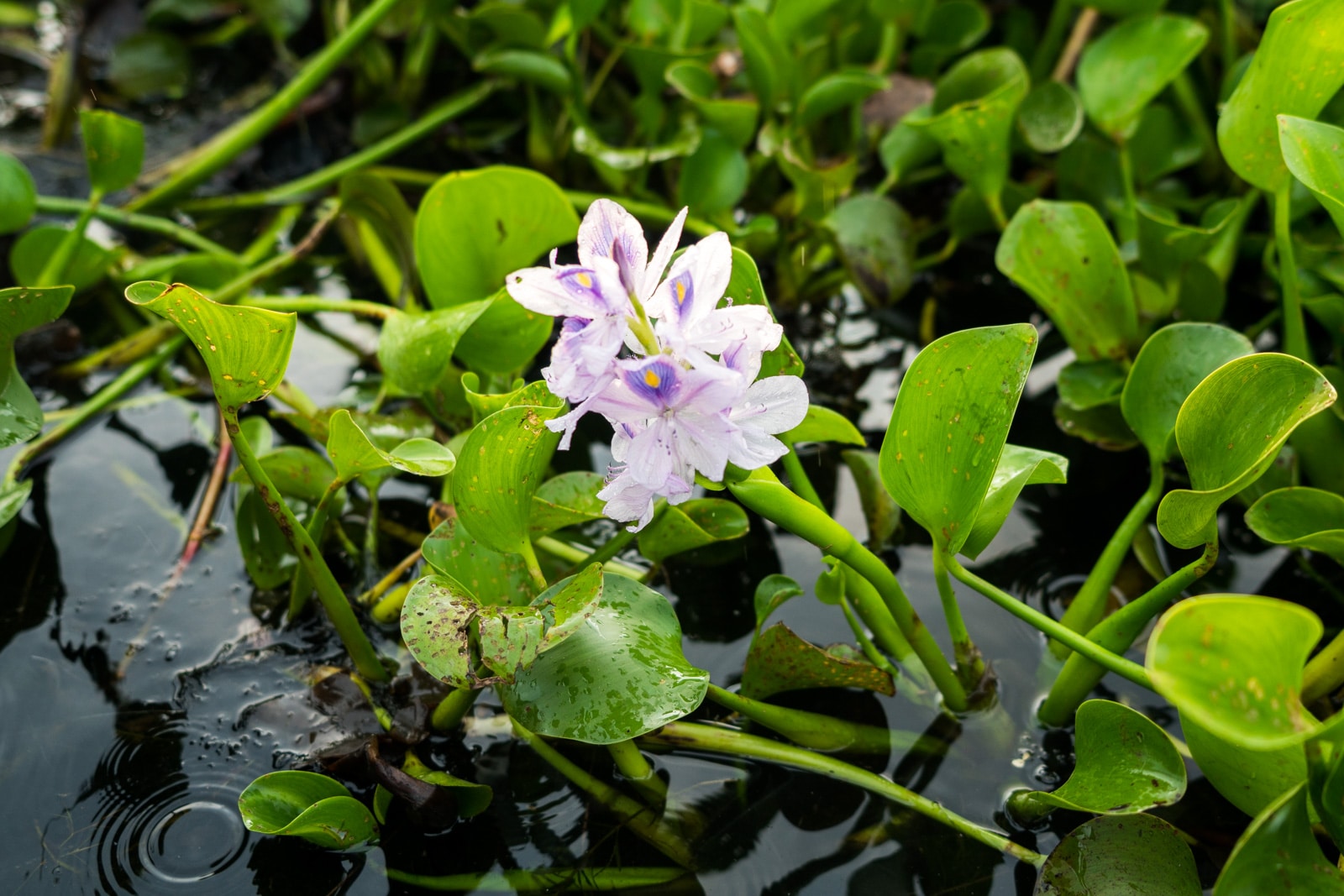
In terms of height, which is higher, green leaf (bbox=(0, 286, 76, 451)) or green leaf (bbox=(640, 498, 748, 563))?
green leaf (bbox=(0, 286, 76, 451))

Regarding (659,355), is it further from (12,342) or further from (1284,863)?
(12,342)

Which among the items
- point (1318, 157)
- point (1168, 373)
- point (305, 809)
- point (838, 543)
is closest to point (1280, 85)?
point (1318, 157)

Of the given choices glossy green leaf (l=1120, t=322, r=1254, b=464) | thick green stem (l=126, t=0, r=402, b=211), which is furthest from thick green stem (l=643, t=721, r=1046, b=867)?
thick green stem (l=126, t=0, r=402, b=211)

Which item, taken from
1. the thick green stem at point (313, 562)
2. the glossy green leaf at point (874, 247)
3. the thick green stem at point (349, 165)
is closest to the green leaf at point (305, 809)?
the thick green stem at point (313, 562)

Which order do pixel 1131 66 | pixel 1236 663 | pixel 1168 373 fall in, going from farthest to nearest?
pixel 1131 66, pixel 1168 373, pixel 1236 663

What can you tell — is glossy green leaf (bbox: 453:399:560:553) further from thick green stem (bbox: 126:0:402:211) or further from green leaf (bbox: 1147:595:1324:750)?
thick green stem (bbox: 126:0:402:211)
